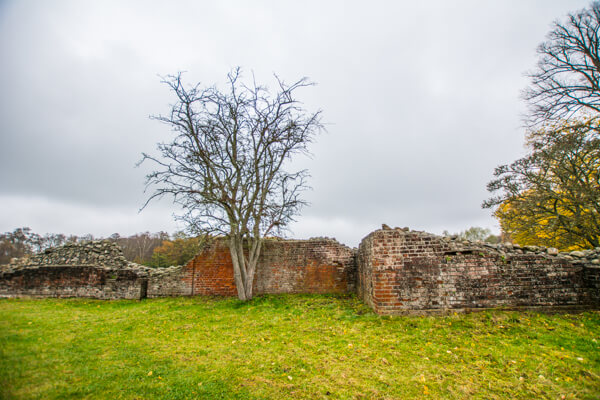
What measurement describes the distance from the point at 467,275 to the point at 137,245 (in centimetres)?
4433

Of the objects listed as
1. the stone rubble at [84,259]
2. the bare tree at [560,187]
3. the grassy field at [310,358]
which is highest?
the bare tree at [560,187]

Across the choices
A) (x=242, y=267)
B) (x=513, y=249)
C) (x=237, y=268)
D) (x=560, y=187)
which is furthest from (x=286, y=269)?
(x=560, y=187)

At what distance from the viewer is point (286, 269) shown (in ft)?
33.2

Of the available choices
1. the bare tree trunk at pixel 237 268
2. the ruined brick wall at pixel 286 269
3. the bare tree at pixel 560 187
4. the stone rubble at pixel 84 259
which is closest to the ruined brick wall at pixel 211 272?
the ruined brick wall at pixel 286 269

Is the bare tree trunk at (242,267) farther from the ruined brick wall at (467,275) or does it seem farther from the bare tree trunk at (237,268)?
the ruined brick wall at (467,275)

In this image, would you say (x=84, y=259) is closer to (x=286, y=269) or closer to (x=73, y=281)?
(x=73, y=281)

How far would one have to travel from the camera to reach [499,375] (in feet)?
10.7

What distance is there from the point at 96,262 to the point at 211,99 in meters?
8.39

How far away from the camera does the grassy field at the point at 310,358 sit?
284cm

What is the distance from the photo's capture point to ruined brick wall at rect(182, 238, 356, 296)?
991cm

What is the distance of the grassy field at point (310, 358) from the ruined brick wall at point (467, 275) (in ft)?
1.28

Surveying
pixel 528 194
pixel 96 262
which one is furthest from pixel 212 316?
pixel 528 194

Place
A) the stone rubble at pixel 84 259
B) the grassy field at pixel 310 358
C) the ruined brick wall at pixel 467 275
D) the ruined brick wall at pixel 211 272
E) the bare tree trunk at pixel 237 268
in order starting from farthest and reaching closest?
the stone rubble at pixel 84 259 → the ruined brick wall at pixel 211 272 → the bare tree trunk at pixel 237 268 → the ruined brick wall at pixel 467 275 → the grassy field at pixel 310 358

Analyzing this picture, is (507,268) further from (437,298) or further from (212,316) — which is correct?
(212,316)
